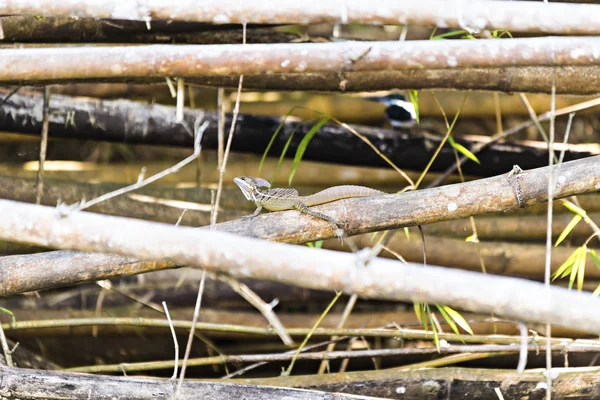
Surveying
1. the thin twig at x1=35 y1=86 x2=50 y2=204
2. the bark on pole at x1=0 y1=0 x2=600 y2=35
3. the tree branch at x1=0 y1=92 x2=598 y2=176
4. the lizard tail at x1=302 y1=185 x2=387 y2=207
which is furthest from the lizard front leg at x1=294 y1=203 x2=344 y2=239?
the thin twig at x1=35 y1=86 x2=50 y2=204

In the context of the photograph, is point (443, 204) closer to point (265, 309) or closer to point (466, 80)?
point (466, 80)

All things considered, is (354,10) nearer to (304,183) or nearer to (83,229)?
(83,229)

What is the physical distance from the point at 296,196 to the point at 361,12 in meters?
1.31

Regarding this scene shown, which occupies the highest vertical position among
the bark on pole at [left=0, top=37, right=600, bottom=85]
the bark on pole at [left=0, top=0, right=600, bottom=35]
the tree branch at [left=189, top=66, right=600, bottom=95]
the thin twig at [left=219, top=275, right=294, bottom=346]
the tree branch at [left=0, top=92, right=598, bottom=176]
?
the bark on pole at [left=0, top=0, right=600, bottom=35]

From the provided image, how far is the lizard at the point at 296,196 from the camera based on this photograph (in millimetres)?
2485

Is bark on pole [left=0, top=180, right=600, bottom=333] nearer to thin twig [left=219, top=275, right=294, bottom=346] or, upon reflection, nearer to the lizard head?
thin twig [left=219, top=275, right=294, bottom=346]

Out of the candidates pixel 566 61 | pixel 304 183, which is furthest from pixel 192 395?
pixel 304 183

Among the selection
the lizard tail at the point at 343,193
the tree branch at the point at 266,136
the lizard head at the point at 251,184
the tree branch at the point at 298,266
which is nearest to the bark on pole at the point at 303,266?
the tree branch at the point at 298,266

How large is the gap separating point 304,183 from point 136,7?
2.61 meters

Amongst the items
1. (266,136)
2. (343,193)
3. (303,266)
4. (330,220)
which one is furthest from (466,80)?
Result: (303,266)

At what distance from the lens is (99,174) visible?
435cm

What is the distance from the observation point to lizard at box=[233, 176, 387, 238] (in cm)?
248

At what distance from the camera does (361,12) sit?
181 centimetres

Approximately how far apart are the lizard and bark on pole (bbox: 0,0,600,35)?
0.80 m
